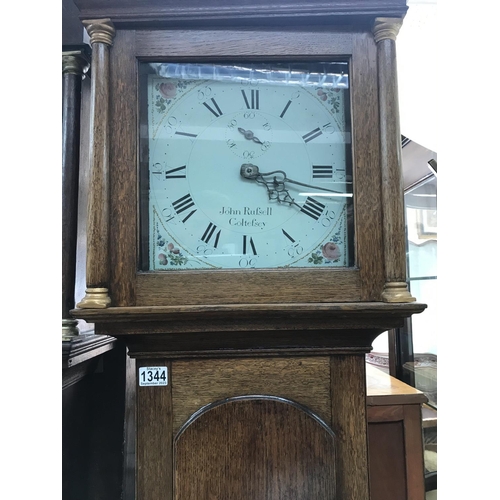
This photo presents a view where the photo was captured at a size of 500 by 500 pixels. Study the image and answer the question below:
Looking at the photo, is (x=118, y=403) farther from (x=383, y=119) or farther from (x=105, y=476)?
(x=383, y=119)

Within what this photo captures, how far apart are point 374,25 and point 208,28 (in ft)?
0.93

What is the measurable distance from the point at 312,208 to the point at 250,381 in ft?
1.06

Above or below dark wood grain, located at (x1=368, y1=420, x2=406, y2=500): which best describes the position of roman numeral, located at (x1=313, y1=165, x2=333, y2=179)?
above

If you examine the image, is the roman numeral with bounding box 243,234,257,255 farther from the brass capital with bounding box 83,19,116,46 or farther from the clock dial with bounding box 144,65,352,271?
the brass capital with bounding box 83,19,116,46

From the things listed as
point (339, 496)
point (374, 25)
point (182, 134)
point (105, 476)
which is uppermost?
point (374, 25)

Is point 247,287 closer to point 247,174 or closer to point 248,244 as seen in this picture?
point 248,244

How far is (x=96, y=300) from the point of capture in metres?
0.66

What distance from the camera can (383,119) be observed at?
2.32ft

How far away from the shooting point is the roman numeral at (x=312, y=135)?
2.46 feet

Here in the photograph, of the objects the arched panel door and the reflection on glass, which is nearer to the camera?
the arched panel door

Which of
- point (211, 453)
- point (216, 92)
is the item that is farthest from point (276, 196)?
point (211, 453)

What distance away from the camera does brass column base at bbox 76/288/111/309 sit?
25.7 inches

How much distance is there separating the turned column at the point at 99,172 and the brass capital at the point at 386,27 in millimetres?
448

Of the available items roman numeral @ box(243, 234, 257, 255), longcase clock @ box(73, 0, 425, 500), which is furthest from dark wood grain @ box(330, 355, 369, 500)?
roman numeral @ box(243, 234, 257, 255)
